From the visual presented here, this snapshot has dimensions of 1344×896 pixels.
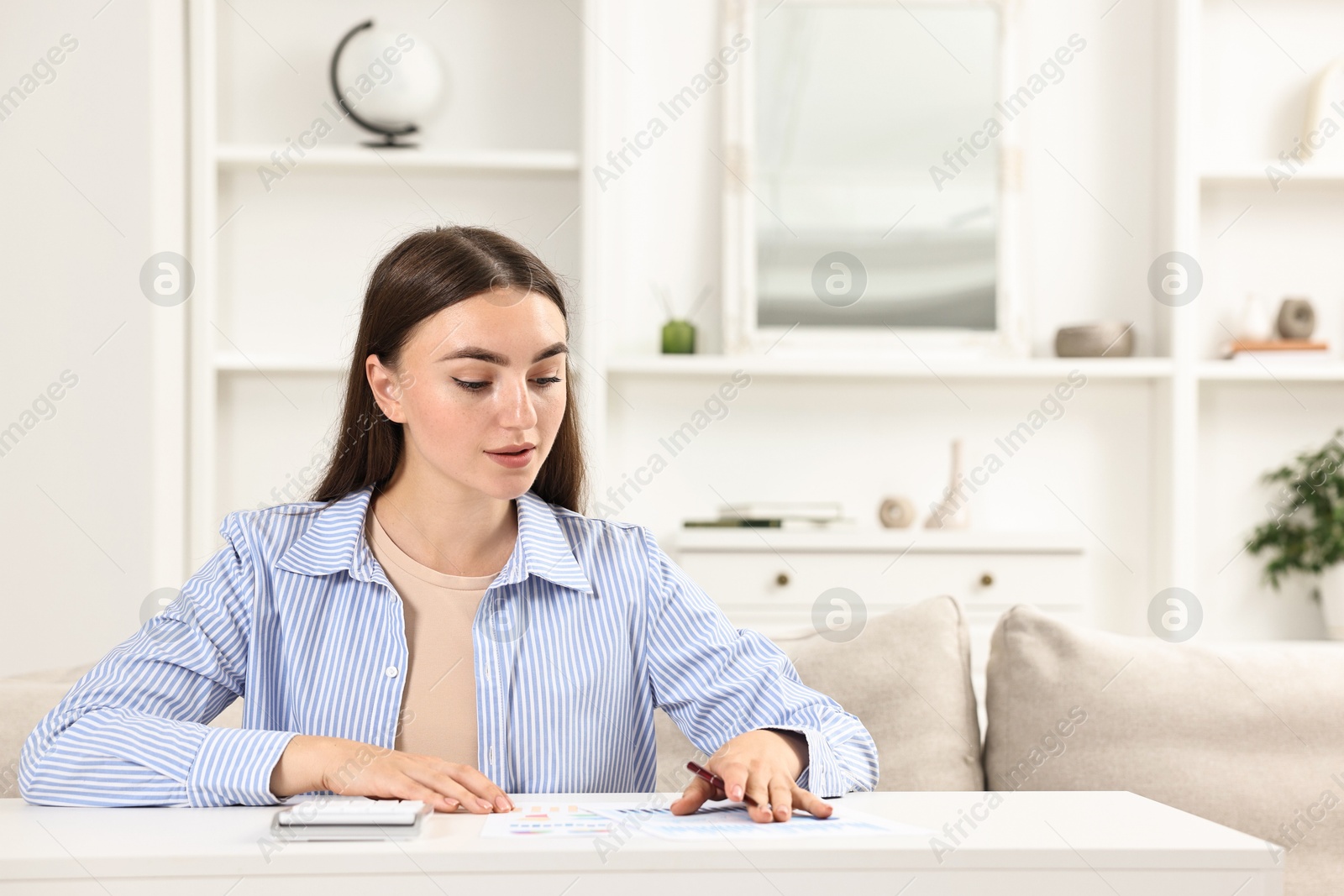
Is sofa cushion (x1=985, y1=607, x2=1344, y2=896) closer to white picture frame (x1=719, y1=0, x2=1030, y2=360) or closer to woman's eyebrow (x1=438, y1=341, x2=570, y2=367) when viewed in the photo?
woman's eyebrow (x1=438, y1=341, x2=570, y2=367)

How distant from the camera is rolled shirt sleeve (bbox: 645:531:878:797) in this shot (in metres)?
1.25

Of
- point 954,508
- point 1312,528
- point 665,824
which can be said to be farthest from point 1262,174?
point 665,824

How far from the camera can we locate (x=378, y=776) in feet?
3.46

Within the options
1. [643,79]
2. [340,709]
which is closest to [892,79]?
[643,79]

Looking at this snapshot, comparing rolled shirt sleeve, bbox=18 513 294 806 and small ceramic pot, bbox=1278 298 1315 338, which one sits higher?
small ceramic pot, bbox=1278 298 1315 338

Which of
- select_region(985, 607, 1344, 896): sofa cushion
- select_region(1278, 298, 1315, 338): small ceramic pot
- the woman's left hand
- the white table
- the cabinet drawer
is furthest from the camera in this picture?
select_region(1278, 298, 1315, 338): small ceramic pot

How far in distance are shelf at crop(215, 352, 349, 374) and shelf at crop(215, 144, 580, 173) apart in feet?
1.78

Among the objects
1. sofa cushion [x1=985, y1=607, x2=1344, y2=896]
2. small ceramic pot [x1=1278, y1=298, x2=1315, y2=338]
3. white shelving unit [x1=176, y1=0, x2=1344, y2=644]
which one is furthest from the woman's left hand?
small ceramic pot [x1=1278, y1=298, x2=1315, y2=338]

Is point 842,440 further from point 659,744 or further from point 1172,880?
point 1172,880

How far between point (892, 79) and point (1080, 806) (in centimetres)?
280

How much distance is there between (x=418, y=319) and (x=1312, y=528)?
296 centimetres

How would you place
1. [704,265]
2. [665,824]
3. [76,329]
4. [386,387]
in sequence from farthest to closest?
[704,265], [76,329], [386,387], [665,824]

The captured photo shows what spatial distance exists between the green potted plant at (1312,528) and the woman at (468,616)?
8.39 ft

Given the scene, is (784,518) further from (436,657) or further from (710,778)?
(710,778)
